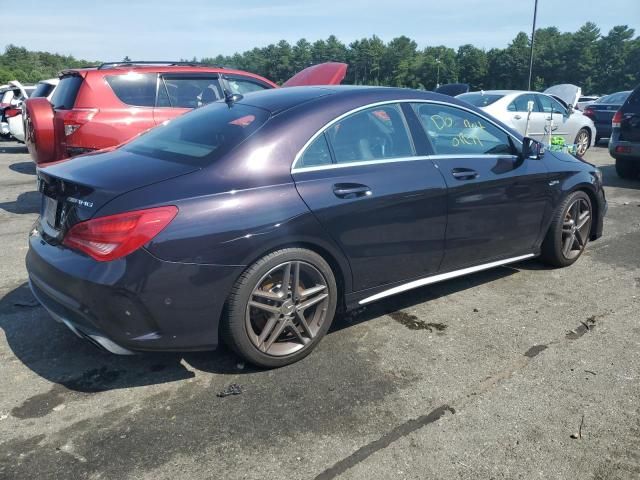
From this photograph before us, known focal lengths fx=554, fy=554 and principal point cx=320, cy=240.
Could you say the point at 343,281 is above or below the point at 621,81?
below

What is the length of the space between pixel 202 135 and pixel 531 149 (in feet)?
8.34

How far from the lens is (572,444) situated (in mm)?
2545

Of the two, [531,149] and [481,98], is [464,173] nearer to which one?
[531,149]

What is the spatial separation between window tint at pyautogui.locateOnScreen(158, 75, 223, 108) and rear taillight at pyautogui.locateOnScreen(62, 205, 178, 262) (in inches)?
171

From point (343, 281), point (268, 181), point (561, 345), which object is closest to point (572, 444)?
point (561, 345)

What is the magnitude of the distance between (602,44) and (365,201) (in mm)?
73777

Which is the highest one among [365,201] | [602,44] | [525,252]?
[602,44]

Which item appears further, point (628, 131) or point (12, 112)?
point (12, 112)

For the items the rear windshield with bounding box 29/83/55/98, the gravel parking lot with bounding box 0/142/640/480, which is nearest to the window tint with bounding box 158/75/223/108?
the gravel parking lot with bounding box 0/142/640/480

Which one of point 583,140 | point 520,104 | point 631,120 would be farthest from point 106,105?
point 583,140

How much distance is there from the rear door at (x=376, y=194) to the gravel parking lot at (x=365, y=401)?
0.50 meters

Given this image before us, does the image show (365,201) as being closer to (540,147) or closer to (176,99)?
(540,147)

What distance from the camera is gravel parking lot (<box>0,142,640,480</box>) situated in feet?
7.89

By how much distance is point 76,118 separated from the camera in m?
6.26
